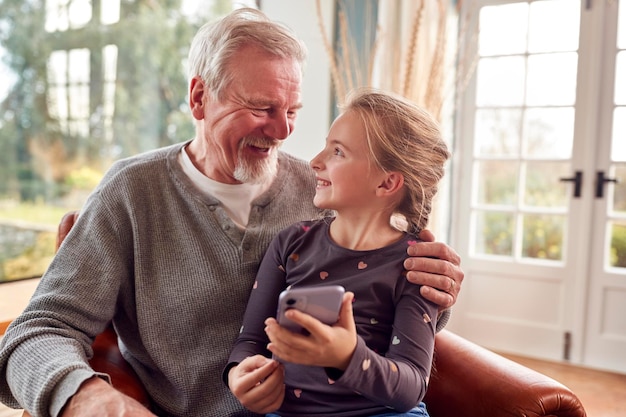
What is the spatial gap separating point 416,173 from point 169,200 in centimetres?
64

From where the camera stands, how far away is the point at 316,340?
0.92m

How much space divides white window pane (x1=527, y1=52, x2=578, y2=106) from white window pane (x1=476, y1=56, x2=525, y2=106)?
0.22ft

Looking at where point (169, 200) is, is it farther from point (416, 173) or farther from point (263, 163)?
point (416, 173)

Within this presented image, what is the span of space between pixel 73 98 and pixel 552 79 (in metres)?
2.84

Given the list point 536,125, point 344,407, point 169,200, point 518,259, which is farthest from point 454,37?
point 344,407

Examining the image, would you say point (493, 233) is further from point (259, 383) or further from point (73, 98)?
point (259, 383)

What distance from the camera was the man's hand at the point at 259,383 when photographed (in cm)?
109

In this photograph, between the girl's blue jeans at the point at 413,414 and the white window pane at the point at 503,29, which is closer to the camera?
the girl's blue jeans at the point at 413,414

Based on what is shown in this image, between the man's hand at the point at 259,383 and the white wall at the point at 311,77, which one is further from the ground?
the white wall at the point at 311,77

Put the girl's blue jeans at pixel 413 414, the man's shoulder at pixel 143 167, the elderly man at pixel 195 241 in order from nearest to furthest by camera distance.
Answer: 1. the girl's blue jeans at pixel 413 414
2. the elderly man at pixel 195 241
3. the man's shoulder at pixel 143 167

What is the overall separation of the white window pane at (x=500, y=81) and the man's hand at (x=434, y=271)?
115 inches

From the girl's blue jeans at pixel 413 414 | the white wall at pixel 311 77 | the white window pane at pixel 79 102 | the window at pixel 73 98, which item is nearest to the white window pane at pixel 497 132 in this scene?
the white wall at pixel 311 77

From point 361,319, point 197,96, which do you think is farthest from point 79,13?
point 361,319

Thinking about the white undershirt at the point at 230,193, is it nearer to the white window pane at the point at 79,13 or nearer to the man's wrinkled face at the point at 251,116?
the man's wrinkled face at the point at 251,116
